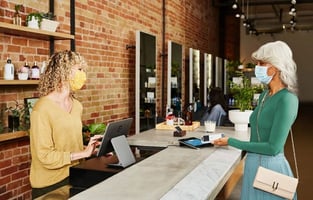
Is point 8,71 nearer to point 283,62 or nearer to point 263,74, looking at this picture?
point 263,74

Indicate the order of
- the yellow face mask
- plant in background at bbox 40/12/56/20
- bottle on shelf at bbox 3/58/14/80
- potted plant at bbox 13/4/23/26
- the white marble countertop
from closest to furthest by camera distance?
the white marble countertop, the yellow face mask, bottle on shelf at bbox 3/58/14/80, potted plant at bbox 13/4/23/26, plant in background at bbox 40/12/56/20

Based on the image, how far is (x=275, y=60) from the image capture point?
2.29m

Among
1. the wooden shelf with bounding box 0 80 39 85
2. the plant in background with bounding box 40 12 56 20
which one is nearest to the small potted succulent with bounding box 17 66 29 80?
the wooden shelf with bounding box 0 80 39 85

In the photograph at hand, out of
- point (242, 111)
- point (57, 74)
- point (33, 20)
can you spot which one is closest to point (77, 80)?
point (57, 74)

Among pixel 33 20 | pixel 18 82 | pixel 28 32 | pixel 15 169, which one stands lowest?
pixel 15 169

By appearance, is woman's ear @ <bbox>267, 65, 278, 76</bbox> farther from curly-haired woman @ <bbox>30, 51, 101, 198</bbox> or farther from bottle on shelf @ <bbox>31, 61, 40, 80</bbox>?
bottle on shelf @ <bbox>31, 61, 40, 80</bbox>

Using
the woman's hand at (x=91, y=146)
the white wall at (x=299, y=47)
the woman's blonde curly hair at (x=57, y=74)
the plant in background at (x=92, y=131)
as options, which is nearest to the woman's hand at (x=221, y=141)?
the woman's hand at (x=91, y=146)

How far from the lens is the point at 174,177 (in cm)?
210

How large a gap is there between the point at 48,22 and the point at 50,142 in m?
1.53

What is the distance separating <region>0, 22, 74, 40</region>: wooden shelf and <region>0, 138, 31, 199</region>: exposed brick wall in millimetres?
907

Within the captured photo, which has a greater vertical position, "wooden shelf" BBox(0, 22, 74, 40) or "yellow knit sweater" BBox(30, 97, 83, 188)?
"wooden shelf" BBox(0, 22, 74, 40)

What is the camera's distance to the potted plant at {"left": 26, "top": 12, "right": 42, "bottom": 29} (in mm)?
3400

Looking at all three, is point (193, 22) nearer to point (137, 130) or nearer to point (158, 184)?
point (137, 130)

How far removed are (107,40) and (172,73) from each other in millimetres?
2525
